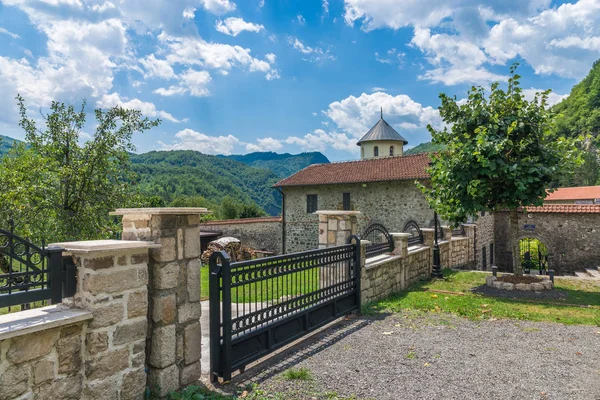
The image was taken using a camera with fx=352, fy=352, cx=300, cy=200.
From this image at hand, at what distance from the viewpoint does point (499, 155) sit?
8.67 meters

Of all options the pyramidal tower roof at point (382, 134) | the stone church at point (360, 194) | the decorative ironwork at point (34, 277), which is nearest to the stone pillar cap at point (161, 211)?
the decorative ironwork at point (34, 277)

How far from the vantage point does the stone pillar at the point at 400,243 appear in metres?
8.85

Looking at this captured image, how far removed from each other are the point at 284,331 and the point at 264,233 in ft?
61.4

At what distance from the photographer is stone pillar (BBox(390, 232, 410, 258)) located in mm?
8852

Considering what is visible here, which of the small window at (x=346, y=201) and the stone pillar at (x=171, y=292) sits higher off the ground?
the small window at (x=346, y=201)

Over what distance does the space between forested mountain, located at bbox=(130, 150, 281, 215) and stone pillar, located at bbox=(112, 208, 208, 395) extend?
2014 inches

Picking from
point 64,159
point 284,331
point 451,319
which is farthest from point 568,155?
point 64,159

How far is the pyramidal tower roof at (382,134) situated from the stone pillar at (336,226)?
93.7ft

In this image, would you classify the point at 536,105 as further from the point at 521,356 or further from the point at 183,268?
the point at 183,268

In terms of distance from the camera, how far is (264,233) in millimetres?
23531

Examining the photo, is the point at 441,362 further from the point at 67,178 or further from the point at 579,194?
the point at 579,194

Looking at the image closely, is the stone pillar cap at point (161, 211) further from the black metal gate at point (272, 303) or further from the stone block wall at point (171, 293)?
the black metal gate at point (272, 303)

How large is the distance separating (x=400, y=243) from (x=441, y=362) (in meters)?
4.55

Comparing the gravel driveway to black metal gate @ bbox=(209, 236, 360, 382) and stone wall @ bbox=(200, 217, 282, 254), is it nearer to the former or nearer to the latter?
black metal gate @ bbox=(209, 236, 360, 382)
